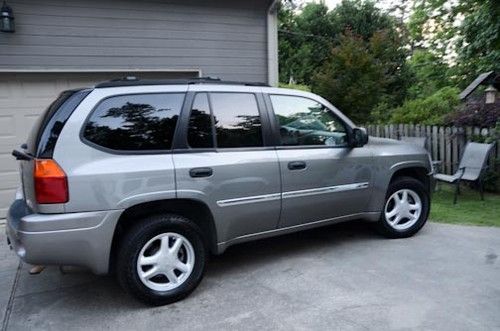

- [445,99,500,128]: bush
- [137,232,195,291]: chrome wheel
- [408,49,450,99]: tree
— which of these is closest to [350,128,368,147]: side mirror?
[137,232,195,291]: chrome wheel

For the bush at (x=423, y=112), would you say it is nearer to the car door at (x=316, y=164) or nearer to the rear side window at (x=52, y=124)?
the car door at (x=316, y=164)

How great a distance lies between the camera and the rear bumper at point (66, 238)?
3328mm

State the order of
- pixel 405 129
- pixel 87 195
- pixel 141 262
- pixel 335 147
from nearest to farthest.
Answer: pixel 87 195 → pixel 141 262 → pixel 335 147 → pixel 405 129

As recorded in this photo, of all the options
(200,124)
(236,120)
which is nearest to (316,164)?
(236,120)

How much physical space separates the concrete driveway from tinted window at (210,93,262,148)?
129 centimetres

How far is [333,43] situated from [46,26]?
17327mm

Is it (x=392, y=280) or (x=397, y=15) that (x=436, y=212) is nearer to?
(x=392, y=280)

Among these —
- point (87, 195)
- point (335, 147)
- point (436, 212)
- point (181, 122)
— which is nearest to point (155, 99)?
point (181, 122)

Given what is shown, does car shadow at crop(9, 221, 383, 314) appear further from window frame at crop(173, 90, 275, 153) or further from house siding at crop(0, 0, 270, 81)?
house siding at crop(0, 0, 270, 81)

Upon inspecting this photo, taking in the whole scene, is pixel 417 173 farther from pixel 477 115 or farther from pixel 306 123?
pixel 477 115

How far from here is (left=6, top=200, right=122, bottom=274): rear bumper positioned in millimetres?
3328

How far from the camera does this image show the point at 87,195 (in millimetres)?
3416

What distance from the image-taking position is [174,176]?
3748 mm

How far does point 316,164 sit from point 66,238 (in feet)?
7.87
